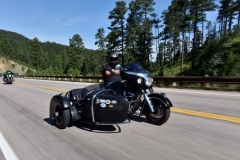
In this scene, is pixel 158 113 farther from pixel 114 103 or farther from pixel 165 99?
pixel 114 103

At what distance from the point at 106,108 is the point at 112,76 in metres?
1.22

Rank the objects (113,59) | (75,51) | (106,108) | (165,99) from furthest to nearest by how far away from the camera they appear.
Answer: (75,51) < (113,59) < (165,99) < (106,108)

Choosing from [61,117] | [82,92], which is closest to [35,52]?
[61,117]

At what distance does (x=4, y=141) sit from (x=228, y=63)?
46.7ft

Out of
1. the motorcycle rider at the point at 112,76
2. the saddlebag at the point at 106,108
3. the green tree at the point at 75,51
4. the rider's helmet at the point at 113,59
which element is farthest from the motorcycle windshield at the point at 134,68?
the green tree at the point at 75,51

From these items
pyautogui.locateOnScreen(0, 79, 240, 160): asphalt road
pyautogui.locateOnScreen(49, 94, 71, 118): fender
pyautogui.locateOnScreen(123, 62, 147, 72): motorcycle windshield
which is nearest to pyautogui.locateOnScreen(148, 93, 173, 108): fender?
pyautogui.locateOnScreen(0, 79, 240, 160): asphalt road

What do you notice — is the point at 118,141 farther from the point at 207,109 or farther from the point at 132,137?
the point at 207,109

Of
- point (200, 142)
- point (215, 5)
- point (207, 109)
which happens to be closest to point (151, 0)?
point (215, 5)

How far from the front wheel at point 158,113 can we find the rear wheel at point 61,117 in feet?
6.32

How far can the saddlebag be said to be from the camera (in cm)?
435

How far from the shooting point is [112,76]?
17.6 ft

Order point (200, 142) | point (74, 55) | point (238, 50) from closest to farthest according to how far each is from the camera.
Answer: point (200, 142)
point (238, 50)
point (74, 55)

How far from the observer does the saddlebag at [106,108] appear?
4.35 m

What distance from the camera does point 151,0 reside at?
4528 cm
